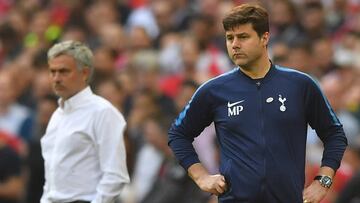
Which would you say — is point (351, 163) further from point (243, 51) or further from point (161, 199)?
point (243, 51)

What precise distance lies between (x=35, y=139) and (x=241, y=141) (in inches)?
175

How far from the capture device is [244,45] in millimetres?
6621

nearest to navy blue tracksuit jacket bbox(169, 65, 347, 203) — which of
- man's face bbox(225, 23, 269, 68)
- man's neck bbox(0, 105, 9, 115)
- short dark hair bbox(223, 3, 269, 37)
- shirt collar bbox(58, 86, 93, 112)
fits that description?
man's face bbox(225, 23, 269, 68)

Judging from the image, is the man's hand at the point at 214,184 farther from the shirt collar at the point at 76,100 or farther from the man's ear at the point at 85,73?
the man's ear at the point at 85,73

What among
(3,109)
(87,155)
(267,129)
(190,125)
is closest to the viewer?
(267,129)

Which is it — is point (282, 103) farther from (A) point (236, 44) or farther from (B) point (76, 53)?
(B) point (76, 53)

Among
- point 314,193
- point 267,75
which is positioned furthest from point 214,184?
point 267,75

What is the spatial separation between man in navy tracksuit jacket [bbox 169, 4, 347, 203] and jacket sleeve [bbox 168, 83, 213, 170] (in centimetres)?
4

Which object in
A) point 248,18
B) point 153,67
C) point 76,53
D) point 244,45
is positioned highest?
point 248,18

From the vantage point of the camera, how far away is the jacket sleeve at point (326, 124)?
6.73 m

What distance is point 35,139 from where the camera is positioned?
10.7 meters

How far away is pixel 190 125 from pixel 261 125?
0.53 m

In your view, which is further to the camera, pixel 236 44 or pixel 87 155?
pixel 87 155

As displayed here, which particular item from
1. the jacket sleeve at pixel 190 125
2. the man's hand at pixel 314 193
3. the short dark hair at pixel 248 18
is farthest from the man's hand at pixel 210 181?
the short dark hair at pixel 248 18
